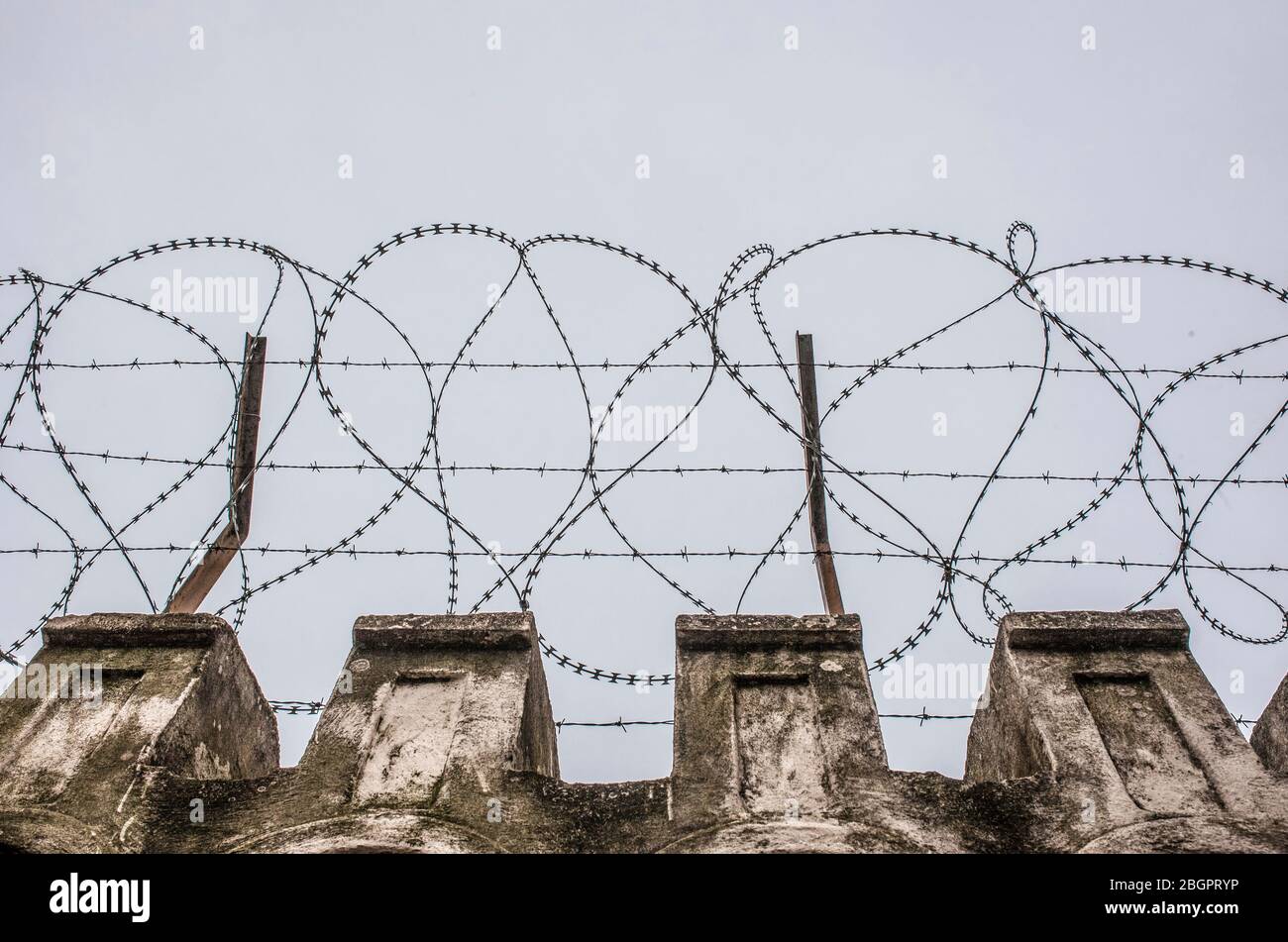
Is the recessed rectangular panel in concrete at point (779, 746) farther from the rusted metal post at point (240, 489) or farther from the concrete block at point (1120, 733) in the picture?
the rusted metal post at point (240, 489)

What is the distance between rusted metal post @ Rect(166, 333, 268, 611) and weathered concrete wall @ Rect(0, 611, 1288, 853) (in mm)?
917

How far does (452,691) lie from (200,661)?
1228 mm

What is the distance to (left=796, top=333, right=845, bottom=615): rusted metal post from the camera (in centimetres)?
726

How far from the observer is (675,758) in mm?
5398

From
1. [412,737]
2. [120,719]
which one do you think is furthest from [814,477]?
[120,719]

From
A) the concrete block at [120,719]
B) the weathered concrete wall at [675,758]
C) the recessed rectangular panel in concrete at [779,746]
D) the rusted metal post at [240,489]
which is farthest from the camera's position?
A: the rusted metal post at [240,489]

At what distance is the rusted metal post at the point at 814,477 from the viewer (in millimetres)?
7258

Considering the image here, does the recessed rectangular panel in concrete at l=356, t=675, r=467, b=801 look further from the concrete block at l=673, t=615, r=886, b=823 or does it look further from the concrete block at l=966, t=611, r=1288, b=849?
the concrete block at l=966, t=611, r=1288, b=849

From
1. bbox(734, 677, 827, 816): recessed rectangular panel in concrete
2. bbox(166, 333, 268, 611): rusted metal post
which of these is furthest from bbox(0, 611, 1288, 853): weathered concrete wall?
bbox(166, 333, 268, 611): rusted metal post

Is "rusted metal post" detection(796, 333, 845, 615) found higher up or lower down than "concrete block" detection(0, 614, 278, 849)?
higher up

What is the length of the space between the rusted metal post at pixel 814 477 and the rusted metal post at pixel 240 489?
3321 millimetres

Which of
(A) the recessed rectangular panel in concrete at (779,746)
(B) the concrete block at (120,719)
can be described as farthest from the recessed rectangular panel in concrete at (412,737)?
(A) the recessed rectangular panel in concrete at (779,746)
